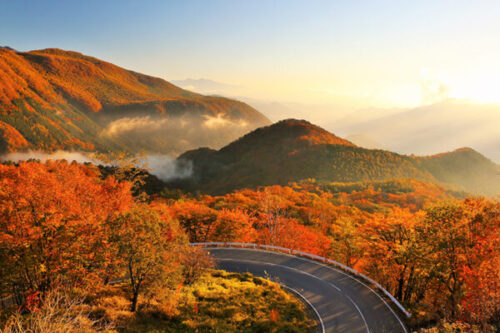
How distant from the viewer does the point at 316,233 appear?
6041 cm

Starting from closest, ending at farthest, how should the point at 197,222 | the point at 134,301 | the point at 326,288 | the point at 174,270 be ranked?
1. the point at 134,301
2. the point at 174,270
3. the point at 326,288
4. the point at 197,222

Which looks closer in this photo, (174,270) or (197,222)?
(174,270)

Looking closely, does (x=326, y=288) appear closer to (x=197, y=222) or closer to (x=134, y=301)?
(x=134, y=301)

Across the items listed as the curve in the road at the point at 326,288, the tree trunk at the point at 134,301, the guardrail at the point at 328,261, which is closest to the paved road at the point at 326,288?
the curve in the road at the point at 326,288

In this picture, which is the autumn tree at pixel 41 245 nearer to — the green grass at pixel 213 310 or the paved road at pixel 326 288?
the green grass at pixel 213 310

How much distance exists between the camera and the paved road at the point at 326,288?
22.9 meters

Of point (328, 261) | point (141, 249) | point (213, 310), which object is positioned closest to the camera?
point (141, 249)

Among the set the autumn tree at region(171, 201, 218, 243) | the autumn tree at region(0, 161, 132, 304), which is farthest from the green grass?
the autumn tree at region(171, 201, 218, 243)

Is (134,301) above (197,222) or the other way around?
above

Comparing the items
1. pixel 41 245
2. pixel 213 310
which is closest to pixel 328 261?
pixel 213 310

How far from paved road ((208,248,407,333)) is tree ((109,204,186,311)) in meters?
14.3

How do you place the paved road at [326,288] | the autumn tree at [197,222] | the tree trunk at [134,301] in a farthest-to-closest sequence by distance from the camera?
the autumn tree at [197,222], the paved road at [326,288], the tree trunk at [134,301]

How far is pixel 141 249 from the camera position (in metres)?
19.5

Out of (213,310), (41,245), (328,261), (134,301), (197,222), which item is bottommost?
(213,310)
